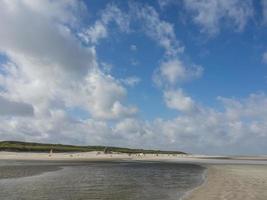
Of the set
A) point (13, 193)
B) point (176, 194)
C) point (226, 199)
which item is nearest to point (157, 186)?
→ point (176, 194)

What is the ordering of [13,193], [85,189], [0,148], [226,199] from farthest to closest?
[0,148] < [85,189] < [13,193] < [226,199]

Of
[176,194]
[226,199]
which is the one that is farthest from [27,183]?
[226,199]

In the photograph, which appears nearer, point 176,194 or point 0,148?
point 176,194

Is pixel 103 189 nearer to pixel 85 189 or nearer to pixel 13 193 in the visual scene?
pixel 85 189

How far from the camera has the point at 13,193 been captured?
23812 millimetres

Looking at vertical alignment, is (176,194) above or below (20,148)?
below

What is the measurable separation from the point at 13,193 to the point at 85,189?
4.46 meters

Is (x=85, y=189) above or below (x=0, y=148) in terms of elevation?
below

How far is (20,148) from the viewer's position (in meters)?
108

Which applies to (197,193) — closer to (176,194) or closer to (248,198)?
(176,194)

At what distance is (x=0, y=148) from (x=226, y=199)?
87686 mm

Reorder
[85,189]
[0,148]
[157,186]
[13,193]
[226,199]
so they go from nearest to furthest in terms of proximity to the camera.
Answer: [226,199] < [13,193] < [85,189] < [157,186] < [0,148]

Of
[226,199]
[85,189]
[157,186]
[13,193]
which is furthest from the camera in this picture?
[157,186]

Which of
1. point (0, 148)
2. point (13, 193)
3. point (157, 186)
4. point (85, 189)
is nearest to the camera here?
point (13, 193)
